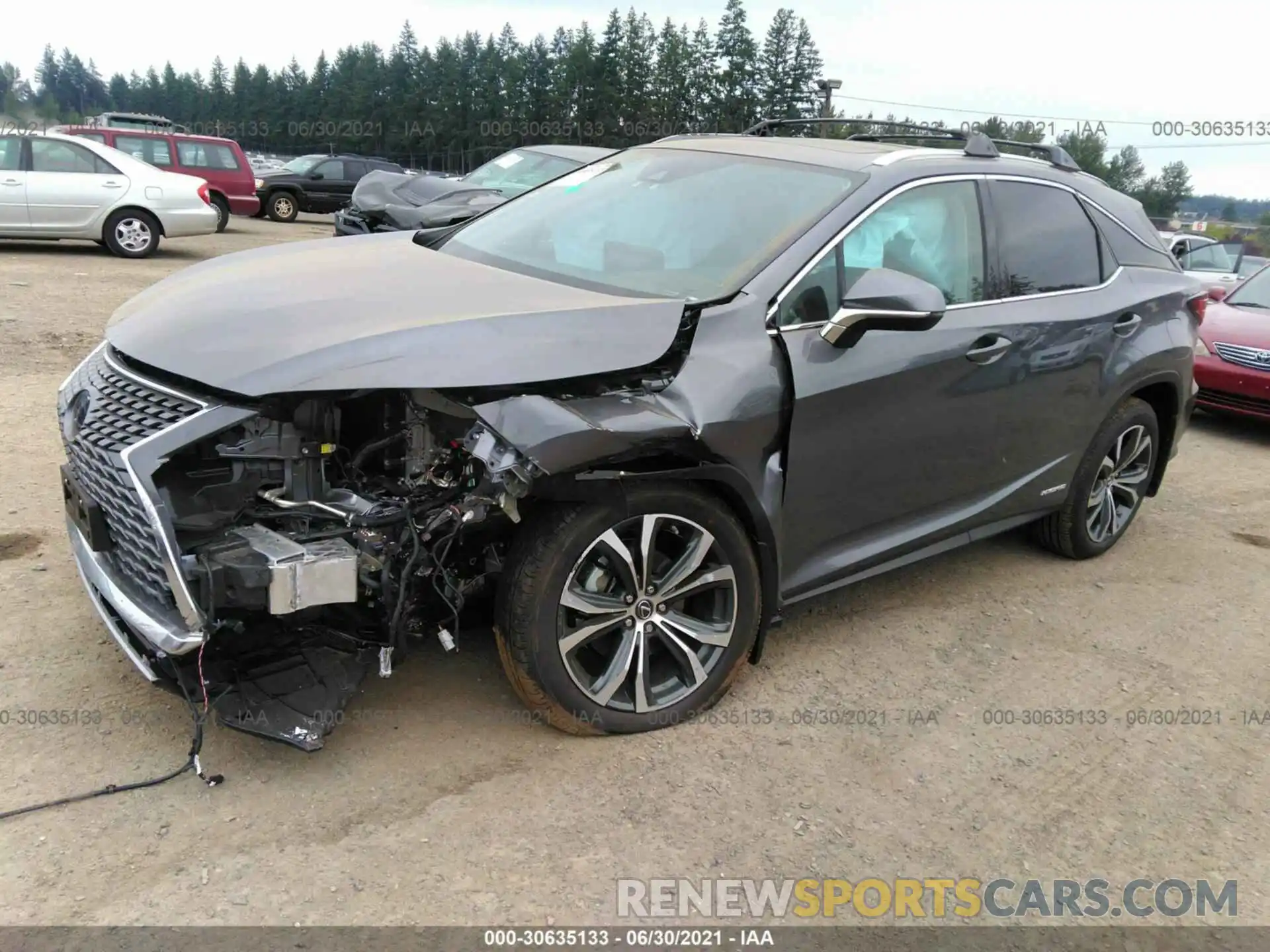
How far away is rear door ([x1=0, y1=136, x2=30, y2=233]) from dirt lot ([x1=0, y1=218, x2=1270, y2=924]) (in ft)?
30.3

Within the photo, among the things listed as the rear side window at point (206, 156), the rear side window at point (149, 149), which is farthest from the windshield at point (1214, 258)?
the rear side window at point (149, 149)

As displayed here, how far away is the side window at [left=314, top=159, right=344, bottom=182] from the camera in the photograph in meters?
23.5

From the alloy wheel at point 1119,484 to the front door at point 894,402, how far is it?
3.65ft

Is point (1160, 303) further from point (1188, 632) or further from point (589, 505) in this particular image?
point (589, 505)

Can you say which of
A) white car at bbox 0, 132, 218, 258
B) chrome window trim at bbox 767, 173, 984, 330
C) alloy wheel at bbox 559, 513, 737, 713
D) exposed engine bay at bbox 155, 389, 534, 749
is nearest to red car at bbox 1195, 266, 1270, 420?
chrome window trim at bbox 767, 173, 984, 330

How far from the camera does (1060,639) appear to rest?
4211 millimetres

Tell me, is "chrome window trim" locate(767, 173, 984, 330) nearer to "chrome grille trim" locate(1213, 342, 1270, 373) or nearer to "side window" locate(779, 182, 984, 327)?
"side window" locate(779, 182, 984, 327)

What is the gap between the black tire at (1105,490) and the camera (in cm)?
471

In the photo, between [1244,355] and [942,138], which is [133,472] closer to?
[942,138]

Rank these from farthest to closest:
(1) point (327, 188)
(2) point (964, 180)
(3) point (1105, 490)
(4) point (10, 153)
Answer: (1) point (327, 188) < (4) point (10, 153) < (3) point (1105, 490) < (2) point (964, 180)

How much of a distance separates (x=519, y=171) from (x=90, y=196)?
17.8 feet

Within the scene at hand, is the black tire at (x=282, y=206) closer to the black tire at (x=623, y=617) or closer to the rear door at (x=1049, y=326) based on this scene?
the rear door at (x=1049, y=326)

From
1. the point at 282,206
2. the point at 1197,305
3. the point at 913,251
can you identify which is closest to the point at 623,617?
the point at 913,251

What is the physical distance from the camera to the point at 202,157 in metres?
18.6
